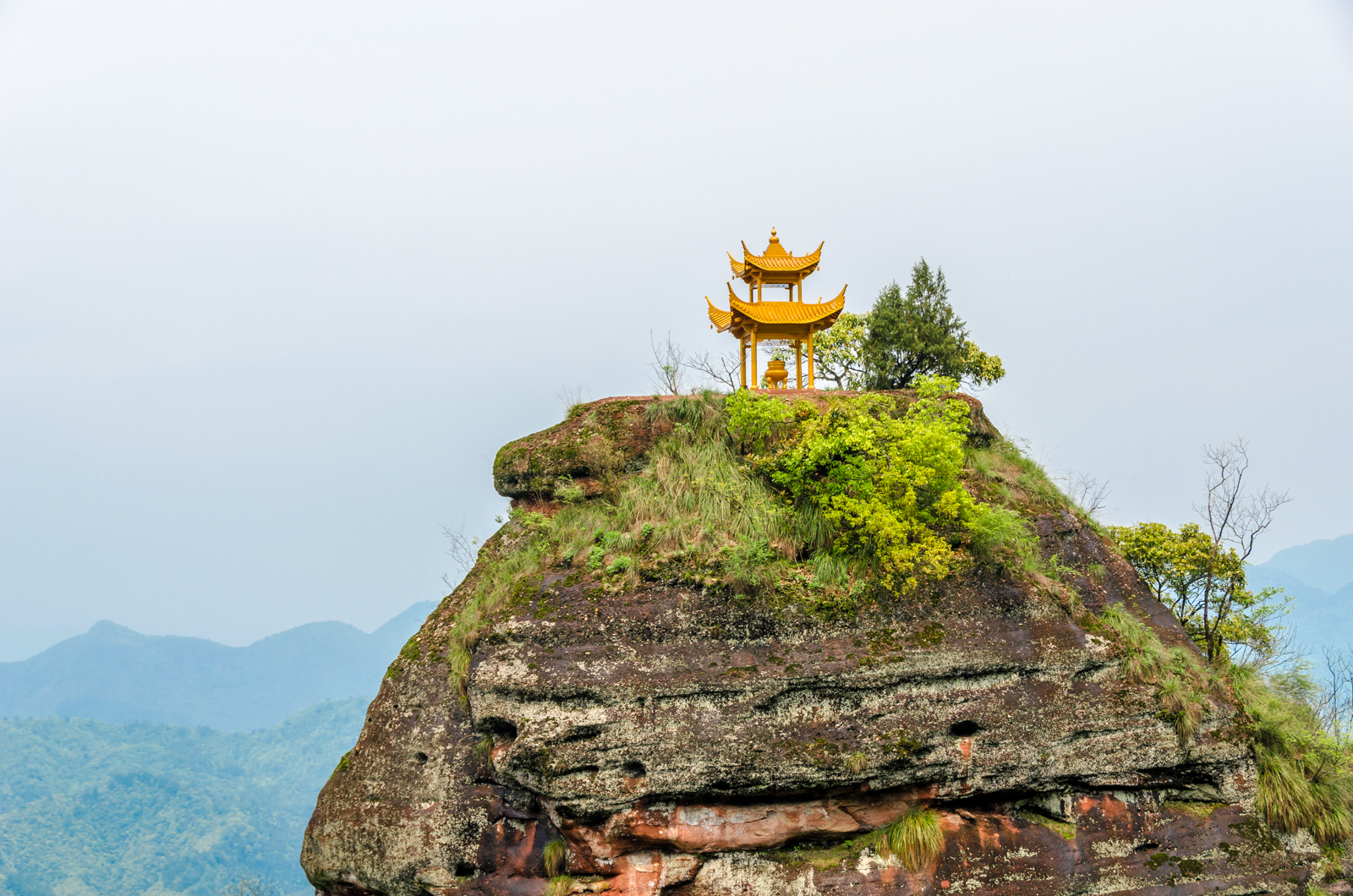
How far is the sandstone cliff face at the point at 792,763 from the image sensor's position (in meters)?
11.8

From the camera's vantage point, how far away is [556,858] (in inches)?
487

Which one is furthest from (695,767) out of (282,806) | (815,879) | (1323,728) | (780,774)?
(282,806)

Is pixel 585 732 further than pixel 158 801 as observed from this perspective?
No

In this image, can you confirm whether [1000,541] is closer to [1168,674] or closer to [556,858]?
[1168,674]

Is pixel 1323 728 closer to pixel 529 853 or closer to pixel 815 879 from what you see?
pixel 815 879

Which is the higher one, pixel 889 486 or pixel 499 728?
pixel 889 486

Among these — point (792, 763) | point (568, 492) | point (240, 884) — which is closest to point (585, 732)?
point (792, 763)

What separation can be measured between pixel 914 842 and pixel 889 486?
18.0 ft

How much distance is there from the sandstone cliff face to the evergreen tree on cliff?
832cm

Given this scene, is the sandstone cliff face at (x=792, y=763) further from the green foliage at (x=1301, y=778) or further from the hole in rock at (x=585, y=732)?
the green foliage at (x=1301, y=778)

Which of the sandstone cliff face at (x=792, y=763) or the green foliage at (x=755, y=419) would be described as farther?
the green foliage at (x=755, y=419)

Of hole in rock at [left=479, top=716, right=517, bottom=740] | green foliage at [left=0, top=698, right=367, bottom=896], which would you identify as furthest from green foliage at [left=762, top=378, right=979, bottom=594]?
green foliage at [left=0, top=698, right=367, bottom=896]

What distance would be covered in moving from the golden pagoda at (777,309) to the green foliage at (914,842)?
9.18 metres

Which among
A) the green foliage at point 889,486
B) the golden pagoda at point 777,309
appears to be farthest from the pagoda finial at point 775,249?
the green foliage at point 889,486
